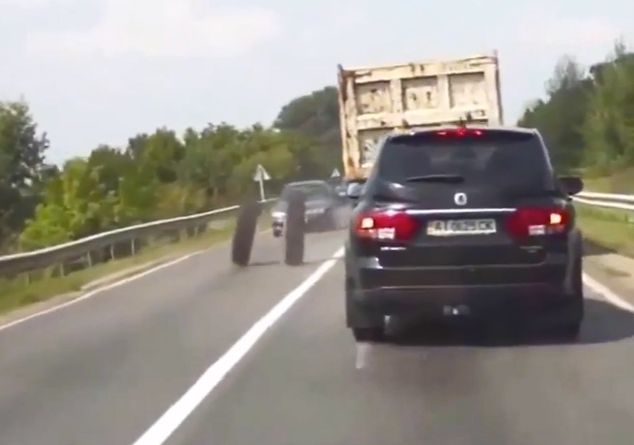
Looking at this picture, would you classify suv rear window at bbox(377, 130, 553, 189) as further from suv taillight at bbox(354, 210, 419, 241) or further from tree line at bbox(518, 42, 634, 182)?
tree line at bbox(518, 42, 634, 182)

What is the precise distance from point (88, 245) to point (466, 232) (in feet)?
54.2

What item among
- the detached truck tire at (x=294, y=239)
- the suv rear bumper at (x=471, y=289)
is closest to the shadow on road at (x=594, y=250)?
the detached truck tire at (x=294, y=239)

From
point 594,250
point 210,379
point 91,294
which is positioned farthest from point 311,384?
point 594,250

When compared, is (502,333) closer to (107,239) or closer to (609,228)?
(609,228)

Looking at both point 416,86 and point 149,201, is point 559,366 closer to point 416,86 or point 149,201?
point 416,86

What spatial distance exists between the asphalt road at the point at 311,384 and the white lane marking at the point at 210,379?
61 mm

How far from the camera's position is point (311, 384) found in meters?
10.1

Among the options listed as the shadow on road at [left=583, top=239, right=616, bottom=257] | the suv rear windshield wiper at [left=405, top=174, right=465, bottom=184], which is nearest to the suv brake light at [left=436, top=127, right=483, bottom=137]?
the suv rear windshield wiper at [left=405, top=174, right=465, bottom=184]

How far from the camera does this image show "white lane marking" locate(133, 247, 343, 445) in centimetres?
854

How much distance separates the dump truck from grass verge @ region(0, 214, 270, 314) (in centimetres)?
475

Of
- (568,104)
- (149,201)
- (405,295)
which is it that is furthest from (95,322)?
(568,104)

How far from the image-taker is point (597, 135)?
3425 inches

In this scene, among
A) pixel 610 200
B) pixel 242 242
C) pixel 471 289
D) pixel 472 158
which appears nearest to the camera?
pixel 471 289

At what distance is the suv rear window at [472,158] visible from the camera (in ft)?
37.3
